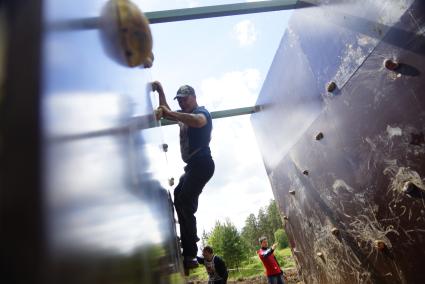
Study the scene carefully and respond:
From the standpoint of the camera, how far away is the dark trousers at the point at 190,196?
3008mm

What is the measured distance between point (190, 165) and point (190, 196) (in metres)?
0.35

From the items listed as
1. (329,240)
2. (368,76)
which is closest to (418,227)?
(368,76)

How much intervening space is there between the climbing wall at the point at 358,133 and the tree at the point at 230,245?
24630 millimetres

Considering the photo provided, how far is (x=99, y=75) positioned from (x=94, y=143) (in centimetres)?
26

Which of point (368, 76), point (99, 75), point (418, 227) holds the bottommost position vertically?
point (418, 227)

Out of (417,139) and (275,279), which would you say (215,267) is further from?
(417,139)

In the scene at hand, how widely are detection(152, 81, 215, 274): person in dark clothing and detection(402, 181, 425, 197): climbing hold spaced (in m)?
1.89

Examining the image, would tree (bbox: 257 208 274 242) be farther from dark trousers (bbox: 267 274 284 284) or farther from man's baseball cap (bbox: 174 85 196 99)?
man's baseball cap (bbox: 174 85 196 99)

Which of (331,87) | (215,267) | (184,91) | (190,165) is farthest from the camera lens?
(215,267)

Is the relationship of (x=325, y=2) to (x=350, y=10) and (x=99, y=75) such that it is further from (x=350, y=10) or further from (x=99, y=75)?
(x=99, y=75)

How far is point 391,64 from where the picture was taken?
2543 millimetres

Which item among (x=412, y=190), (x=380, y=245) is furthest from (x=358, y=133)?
(x=380, y=245)

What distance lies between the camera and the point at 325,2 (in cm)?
345

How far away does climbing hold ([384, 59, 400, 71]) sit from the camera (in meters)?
2.50
